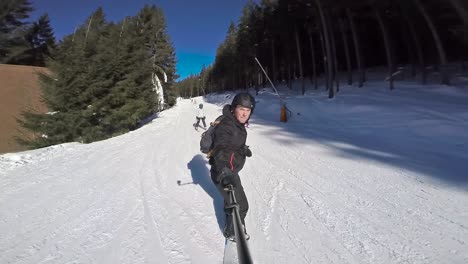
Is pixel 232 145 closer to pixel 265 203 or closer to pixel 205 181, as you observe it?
pixel 265 203

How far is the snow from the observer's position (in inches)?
135

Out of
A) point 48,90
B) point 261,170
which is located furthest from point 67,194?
point 48,90

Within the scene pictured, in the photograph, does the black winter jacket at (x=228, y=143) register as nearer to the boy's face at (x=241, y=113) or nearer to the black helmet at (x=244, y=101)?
the boy's face at (x=241, y=113)

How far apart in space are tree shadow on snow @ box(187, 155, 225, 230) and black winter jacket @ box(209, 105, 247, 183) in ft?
3.00

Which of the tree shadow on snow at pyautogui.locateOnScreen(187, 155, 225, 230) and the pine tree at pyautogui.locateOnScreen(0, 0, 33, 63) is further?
the pine tree at pyautogui.locateOnScreen(0, 0, 33, 63)

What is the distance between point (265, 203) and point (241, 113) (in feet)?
5.99

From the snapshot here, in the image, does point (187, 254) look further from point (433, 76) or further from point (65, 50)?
point (433, 76)

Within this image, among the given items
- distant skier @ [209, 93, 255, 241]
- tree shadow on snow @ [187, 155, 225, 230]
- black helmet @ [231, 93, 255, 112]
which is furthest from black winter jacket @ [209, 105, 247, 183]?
tree shadow on snow @ [187, 155, 225, 230]

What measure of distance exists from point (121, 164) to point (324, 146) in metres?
5.90

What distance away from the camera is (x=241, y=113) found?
3938 millimetres

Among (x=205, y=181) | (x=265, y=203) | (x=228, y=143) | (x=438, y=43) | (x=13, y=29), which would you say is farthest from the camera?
(x=13, y=29)

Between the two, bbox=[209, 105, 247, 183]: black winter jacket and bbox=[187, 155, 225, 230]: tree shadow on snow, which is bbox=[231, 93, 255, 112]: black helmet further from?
bbox=[187, 155, 225, 230]: tree shadow on snow

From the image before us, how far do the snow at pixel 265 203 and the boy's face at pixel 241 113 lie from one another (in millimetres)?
1463

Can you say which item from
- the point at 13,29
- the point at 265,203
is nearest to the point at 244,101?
the point at 265,203
